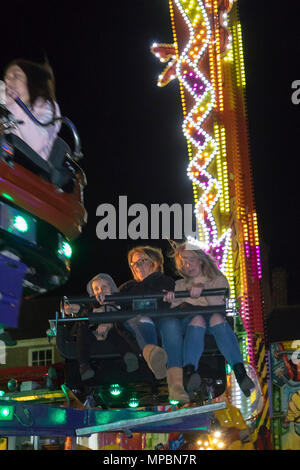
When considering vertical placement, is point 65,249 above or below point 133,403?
above

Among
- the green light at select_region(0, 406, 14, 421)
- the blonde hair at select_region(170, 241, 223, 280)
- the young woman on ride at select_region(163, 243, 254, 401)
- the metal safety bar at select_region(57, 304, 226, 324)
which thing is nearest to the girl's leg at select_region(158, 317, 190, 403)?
the young woman on ride at select_region(163, 243, 254, 401)

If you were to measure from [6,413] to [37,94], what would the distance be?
2345 millimetres

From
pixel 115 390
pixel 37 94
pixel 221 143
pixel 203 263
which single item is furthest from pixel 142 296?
pixel 221 143

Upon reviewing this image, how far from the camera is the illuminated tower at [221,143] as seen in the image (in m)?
11.2

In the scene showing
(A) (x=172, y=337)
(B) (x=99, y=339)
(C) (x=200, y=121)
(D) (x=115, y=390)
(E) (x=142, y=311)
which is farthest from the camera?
(C) (x=200, y=121)

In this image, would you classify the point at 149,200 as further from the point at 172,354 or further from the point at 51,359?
the point at 172,354

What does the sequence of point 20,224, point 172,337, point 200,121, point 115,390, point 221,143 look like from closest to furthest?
point 20,224, point 172,337, point 115,390, point 221,143, point 200,121

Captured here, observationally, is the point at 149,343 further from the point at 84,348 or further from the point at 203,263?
the point at 203,263

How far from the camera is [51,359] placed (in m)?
20.6

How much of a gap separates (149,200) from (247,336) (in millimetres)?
6999

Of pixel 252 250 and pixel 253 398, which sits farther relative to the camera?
pixel 252 250

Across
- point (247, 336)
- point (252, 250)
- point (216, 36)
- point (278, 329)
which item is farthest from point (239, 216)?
point (278, 329)

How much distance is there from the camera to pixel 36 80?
579 cm

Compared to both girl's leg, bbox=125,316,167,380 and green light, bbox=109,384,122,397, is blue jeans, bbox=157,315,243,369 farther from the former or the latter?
Answer: green light, bbox=109,384,122,397
